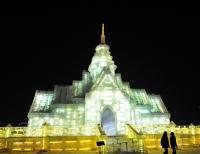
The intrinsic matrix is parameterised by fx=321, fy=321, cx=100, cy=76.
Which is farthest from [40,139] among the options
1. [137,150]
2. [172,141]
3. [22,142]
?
[172,141]

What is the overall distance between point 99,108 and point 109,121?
4.67 m

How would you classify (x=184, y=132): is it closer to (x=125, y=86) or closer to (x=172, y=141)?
(x=172, y=141)

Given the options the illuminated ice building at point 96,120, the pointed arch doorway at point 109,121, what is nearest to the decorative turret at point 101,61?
the illuminated ice building at point 96,120

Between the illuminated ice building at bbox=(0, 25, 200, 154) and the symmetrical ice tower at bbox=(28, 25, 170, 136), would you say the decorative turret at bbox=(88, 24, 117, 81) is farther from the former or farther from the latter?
the symmetrical ice tower at bbox=(28, 25, 170, 136)

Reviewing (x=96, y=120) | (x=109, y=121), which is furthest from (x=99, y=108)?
(x=109, y=121)

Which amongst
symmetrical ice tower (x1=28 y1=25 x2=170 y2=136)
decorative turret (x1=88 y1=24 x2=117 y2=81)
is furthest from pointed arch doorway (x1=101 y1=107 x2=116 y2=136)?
decorative turret (x1=88 y1=24 x2=117 y2=81)

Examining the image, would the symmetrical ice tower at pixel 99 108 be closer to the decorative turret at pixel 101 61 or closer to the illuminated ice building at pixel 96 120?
the illuminated ice building at pixel 96 120

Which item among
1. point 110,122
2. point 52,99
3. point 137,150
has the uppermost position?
point 52,99

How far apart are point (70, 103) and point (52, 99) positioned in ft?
10.6

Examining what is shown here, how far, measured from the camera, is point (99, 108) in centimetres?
3900

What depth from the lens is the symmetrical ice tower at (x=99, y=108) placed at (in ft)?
128

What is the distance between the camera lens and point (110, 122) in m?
42.4

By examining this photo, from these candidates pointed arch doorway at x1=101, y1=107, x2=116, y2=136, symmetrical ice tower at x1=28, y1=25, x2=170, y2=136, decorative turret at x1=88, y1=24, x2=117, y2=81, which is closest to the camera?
symmetrical ice tower at x1=28, y1=25, x2=170, y2=136

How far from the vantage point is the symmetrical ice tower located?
1538 inches
